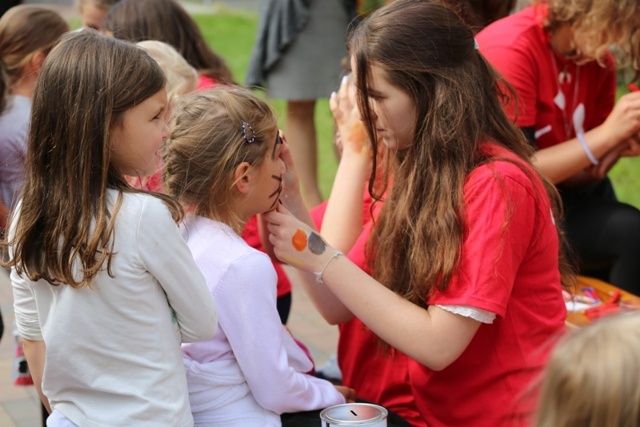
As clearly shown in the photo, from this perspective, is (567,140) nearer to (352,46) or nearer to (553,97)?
(553,97)

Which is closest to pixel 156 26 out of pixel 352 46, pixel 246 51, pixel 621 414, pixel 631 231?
pixel 352 46

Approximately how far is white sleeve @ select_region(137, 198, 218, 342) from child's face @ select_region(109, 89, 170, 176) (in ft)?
0.45

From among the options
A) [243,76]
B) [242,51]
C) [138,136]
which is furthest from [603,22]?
[242,51]

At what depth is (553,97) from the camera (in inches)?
128

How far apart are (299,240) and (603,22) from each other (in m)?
1.36

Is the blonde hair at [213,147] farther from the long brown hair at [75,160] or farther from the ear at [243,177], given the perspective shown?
the long brown hair at [75,160]

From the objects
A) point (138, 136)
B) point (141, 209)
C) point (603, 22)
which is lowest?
point (141, 209)

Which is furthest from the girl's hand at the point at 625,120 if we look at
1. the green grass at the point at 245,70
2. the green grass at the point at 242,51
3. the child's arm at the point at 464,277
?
the green grass at the point at 242,51

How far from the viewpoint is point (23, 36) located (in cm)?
384

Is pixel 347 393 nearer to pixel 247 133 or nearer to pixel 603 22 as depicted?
pixel 247 133

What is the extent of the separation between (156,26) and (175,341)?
2.05 meters

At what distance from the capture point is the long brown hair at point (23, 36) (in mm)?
3838

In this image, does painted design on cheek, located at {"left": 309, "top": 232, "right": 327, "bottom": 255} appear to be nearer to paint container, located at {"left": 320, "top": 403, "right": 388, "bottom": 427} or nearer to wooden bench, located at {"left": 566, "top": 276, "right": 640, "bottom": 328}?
paint container, located at {"left": 320, "top": 403, "right": 388, "bottom": 427}

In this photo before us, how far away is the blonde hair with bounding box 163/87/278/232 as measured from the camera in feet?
7.34
